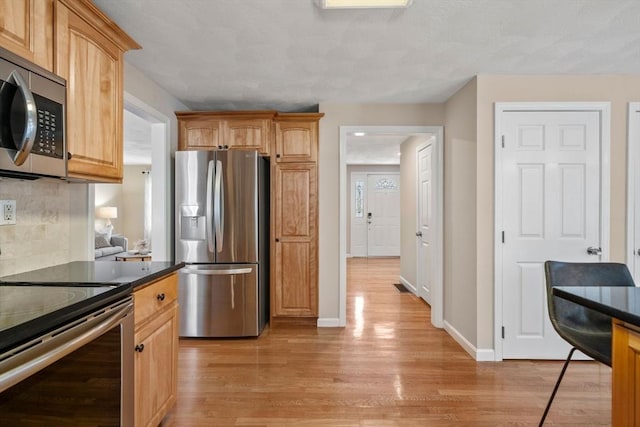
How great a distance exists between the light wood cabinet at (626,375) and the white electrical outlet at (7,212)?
259 cm

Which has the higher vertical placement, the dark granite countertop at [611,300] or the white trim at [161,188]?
the white trim at [161,188]

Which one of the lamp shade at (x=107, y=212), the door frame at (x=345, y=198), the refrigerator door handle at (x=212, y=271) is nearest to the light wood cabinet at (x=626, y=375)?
the door frame at (x=345, y=198)

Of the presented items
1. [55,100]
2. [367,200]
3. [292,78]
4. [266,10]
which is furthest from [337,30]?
[367,200]

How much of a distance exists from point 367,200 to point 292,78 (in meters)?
6.13

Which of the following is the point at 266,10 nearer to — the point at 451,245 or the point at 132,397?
the point at 132,397

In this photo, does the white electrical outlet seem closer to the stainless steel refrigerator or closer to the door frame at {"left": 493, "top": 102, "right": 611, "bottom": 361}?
the stainless steel refrigerator

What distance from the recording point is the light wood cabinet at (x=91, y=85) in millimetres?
1537

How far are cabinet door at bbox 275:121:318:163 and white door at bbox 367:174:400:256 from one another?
17.7ft

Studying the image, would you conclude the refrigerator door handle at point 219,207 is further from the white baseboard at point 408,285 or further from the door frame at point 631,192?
the door frame at point 631,192

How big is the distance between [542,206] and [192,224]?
309 cm

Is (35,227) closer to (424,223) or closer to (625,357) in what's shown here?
(625,357)

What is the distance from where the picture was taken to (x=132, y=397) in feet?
4.75

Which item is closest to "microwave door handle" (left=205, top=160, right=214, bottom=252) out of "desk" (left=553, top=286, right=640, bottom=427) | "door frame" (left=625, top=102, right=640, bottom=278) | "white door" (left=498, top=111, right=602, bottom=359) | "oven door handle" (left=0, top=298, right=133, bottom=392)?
"oven door handle" (left=0, top=298, right=133, bottom=392)

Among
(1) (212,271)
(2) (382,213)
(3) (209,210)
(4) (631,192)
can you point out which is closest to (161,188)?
(3) (209,210)
